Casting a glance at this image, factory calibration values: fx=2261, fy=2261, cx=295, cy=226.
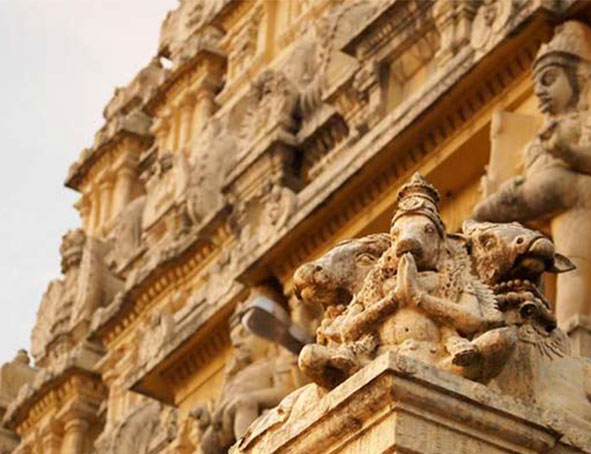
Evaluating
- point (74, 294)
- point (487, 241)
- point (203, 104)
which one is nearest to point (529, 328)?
point (487, 241)

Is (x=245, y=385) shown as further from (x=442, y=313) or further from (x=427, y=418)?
(x=427, y=418)

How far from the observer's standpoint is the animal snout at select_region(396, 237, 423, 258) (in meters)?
7.17

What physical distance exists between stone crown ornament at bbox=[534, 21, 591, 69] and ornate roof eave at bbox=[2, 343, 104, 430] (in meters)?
13.4

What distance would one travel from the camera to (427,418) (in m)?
6.58

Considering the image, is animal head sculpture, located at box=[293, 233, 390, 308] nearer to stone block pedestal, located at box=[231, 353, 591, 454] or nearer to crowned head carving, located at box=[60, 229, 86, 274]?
stone block pedestal, located at box=[231, 353, 591, 454]

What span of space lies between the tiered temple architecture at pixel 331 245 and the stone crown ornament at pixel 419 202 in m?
0.01

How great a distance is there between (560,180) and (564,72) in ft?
3.51

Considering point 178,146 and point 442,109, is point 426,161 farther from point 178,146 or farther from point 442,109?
point 178,146

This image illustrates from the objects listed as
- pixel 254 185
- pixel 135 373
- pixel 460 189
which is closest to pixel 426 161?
pixel 460 189

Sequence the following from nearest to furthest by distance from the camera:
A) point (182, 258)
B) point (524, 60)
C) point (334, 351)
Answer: point (334, 351) → point (524, 60) → point (182, 258)

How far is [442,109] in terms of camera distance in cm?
1884

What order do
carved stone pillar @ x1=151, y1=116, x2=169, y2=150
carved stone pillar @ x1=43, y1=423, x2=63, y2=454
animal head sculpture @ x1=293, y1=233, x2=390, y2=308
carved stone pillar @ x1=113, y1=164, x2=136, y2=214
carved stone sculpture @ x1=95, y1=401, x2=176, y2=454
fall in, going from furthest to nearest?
carved stone pillar @ x1=113, y1=164, x2=136, y2=214, carved stone pillar @ x1=151, y1=116, x2=169, y2=150, carved stone pillar @ x1=43, y1=423, x2=63, y2=454, carved stone sculpture @ x1=95, y1=401, x2=176, y2=454, animal head sculpture @ x1=293, y1=233, x2=390, y2=308

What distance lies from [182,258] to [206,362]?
3717 mm

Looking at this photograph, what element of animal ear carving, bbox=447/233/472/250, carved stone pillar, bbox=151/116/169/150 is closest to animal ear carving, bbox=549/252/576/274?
animal ear carving, bbox=447/233/472/250
